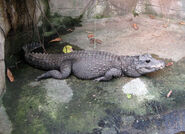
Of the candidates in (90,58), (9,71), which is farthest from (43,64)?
(90,58)

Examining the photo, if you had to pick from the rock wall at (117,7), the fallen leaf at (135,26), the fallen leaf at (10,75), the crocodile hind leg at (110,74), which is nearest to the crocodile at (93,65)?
the crocodile hind leg at (110,74)

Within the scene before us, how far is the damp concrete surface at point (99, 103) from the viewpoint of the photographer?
116 inches

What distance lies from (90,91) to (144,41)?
1933 mm

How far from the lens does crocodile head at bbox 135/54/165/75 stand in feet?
12.6

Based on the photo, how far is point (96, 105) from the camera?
3.29 meters

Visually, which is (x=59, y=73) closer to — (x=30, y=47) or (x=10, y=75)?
(x=10, y=75)

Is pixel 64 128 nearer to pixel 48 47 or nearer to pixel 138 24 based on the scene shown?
pixel 48 47

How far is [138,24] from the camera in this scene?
17.8ft

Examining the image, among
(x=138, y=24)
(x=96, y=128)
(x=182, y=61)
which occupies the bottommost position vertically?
(x=96, y=128)

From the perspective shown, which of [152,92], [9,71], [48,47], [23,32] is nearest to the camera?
[152,92]

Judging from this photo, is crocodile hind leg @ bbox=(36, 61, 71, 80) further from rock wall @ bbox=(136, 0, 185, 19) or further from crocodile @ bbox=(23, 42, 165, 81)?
rock wall @ bbox=(136, 0, 185, 19)

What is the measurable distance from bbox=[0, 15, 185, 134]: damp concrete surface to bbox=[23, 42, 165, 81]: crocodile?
0.35ft

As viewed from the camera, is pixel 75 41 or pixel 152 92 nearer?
pixel 152 92

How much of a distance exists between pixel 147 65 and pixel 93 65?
0.92 metres
